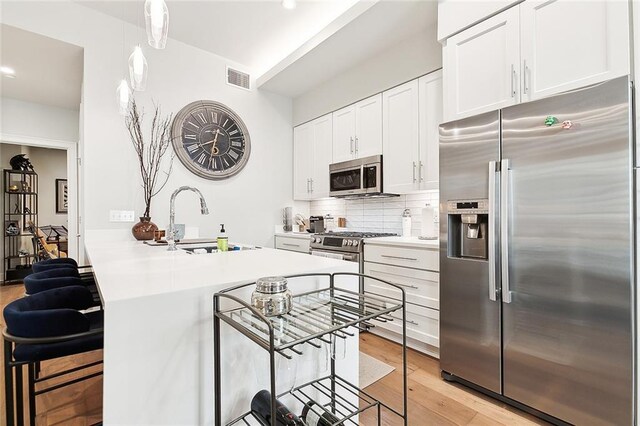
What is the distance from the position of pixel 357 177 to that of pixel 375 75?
3.61ft

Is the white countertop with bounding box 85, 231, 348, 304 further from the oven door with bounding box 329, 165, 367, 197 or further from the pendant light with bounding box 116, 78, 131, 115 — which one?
the oven door with bounding box 329, 165, 367, 197

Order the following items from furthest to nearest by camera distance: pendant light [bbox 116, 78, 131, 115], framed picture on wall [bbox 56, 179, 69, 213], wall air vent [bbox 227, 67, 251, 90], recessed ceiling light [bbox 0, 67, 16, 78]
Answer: framed picture on wall [bbox 56, 179, 69, 213] → wall air vent [bbox 227, 67, 251, 90] → recessed ceiling light [bbox 0, 67, 16, 78] → pendant light [bbox 116, 78, 131, 115]

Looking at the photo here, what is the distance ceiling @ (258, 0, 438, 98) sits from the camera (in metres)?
2.54

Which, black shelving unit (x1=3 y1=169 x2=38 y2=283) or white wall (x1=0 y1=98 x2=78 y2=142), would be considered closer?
white wall (x1=0 y1=98 x2=78 y2=142)

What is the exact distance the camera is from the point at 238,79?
389 centimetres

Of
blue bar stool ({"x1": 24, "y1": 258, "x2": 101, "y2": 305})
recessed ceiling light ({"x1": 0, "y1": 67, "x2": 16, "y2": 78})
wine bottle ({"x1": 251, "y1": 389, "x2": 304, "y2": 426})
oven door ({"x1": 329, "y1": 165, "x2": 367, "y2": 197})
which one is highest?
recessed ceiling light ({"x1": 0, "y1": 67, "x2": 16, "y2": 78})

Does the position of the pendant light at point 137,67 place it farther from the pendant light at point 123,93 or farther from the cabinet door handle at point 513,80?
the cabinet door handle at point 513,80

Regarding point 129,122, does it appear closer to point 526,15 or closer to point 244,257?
point 244,257

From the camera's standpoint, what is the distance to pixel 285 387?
3.86 ft

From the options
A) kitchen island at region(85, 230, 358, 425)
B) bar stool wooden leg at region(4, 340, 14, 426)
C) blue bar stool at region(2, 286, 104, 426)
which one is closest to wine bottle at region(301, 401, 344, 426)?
kitchen island at region(85, 230, 358, 425)

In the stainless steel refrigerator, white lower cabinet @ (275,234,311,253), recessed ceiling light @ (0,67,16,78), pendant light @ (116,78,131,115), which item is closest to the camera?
the stainless steel refrigerator

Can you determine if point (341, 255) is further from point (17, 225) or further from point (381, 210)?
point (17, 225)

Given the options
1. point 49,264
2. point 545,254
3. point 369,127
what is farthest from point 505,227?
point 49,264

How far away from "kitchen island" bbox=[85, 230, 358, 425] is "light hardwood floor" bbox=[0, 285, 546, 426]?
3.12ft
